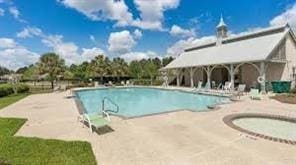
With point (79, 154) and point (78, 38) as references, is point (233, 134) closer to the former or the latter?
point (79, 154)

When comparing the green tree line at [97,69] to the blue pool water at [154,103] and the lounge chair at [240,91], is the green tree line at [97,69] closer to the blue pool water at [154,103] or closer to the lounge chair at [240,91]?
the blue pool water at [154,103]

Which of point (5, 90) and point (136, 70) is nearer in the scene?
point (5, 90)

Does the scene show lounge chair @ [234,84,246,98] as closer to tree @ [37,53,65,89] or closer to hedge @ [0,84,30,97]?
hedge @ [0,84,30,97]

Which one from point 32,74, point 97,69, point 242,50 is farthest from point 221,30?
point 32,74

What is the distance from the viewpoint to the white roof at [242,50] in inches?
704

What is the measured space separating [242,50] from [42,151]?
1983 cm

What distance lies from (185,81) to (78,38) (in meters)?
16.2

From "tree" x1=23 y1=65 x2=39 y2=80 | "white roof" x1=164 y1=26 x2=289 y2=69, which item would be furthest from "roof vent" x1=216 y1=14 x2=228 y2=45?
"tree" x1=23 y1=65 x2=39 y2=80

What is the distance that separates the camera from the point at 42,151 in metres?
5.21

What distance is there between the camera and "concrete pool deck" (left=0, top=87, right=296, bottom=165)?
4641 millimetres

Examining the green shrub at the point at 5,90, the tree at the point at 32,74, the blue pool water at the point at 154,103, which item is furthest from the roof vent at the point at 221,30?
the tree at the point at 32,74

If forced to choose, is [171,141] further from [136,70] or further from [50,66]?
[136,70]

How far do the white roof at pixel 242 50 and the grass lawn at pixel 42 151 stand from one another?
15816mm

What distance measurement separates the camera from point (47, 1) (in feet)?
57.3
